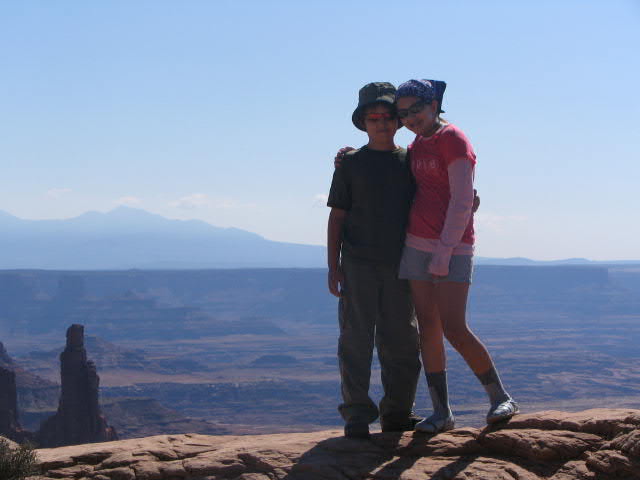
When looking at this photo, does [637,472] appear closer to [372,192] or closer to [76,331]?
[372,192]

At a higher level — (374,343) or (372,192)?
(372,192)

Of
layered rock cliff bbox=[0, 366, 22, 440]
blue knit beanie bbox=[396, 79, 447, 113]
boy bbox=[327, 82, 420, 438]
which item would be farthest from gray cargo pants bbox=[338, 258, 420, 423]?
layered rock cliff bbox=[0, 366, 22, 440]

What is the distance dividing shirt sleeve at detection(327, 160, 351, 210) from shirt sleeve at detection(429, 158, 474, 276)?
1.14 meters

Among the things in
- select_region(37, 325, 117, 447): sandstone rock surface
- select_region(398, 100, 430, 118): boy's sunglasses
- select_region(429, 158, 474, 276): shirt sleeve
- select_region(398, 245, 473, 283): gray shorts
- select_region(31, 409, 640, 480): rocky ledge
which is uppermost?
select_region(398, 100, 430, 118): boy's sunglasses

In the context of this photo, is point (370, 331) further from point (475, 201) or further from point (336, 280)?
point (475, 201)

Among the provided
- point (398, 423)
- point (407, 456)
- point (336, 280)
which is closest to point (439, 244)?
point (336, 280)

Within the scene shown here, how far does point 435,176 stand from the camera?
6.95 metres

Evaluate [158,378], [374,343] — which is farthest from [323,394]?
[374,343]

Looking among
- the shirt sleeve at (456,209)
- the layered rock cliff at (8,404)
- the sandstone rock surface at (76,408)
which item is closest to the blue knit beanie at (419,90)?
the shirt sleeve at (456,209)

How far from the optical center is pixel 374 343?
7723 millimetres

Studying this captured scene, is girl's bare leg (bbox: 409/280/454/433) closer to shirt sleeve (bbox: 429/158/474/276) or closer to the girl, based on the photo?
the girl

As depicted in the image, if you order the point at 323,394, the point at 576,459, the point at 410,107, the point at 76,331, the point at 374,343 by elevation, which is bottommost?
the point at 323,394

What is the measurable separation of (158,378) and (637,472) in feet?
469

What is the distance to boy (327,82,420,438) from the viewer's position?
739 cm
